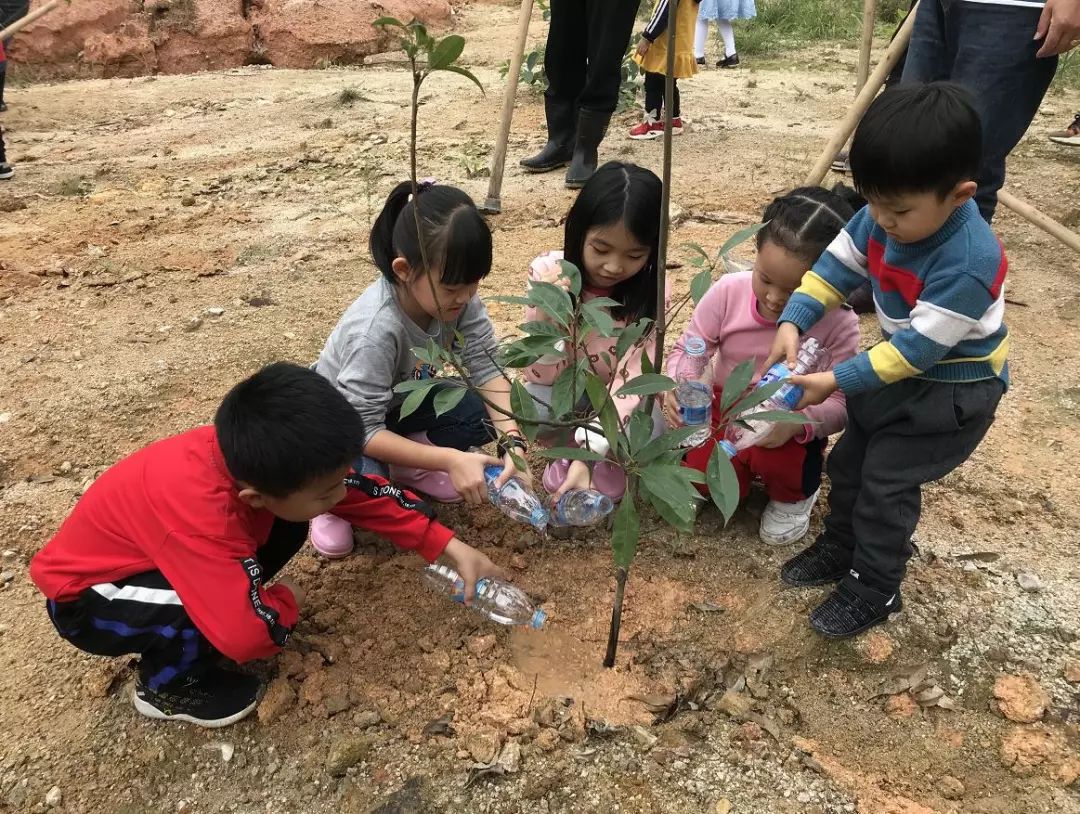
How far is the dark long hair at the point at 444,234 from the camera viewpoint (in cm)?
188

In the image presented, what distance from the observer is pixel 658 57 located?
203 inches

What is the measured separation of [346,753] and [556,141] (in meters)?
3.97

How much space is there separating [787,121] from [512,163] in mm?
2166

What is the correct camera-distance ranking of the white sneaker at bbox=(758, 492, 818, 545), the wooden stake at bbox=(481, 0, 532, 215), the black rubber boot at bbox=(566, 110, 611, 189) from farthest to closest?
the black rubber boot at bbox=(566, 110, 611, 189)
the wooden stake at bbox=(481, 0, 532, 215)
the white sneaker at bbox=(758, 492, 818, 545)

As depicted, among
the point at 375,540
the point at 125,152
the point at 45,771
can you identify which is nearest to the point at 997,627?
the point at 375,540

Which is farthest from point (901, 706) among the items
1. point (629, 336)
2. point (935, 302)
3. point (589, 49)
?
point (589, 49)

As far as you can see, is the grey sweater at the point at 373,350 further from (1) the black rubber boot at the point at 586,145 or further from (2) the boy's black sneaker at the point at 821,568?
(1) the black rubber boot at the point at 586,145

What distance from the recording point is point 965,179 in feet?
5.00

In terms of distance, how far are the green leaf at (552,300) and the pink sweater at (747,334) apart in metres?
0.85

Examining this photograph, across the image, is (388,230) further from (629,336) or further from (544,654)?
(544,654)

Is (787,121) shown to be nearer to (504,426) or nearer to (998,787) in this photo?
(504,426)

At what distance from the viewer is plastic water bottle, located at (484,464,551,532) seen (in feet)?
7.09

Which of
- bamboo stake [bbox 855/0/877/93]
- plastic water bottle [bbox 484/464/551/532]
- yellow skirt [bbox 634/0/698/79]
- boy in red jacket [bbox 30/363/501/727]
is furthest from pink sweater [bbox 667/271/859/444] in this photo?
yellow skirt [bbox 634/0/698/79]

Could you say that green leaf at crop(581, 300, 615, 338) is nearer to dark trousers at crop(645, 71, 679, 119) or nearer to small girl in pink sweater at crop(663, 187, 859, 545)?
small girl in pink sweater at crop(663, 187, 859, 545)
